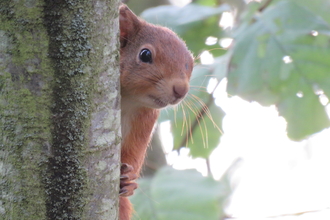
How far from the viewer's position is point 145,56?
158cm

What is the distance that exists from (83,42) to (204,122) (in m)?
1.31

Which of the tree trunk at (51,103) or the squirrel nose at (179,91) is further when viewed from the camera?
the squirrel nose at (179,91)

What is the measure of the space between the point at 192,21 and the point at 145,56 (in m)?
0.30

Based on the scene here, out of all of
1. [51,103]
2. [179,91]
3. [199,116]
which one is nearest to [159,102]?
[179,91]

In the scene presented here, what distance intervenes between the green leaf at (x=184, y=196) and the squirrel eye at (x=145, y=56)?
0.42 metres

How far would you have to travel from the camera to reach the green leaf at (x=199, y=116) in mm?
1905

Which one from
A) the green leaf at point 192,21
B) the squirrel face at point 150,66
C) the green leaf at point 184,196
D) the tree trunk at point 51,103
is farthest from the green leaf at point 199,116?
the tree trunk at point 51,103

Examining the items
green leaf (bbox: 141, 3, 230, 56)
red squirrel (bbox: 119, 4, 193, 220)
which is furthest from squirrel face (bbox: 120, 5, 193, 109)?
green leaf (bbox: 141, 3, 230, 56)

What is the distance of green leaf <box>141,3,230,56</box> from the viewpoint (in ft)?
5.76

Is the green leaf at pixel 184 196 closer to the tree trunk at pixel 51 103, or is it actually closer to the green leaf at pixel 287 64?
the tree trunk at pixel 51 103

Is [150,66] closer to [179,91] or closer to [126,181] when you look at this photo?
[179,91]

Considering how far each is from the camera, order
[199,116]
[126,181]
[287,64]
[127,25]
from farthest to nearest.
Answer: [199,116], [287,64], [127,25], [126,181]

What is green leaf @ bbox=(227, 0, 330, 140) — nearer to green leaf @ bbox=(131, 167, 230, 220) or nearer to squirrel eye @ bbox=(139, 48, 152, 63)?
squirrel eye @ bbox=(139, 48, 152, 63)

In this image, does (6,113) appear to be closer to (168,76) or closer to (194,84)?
(168,76)
